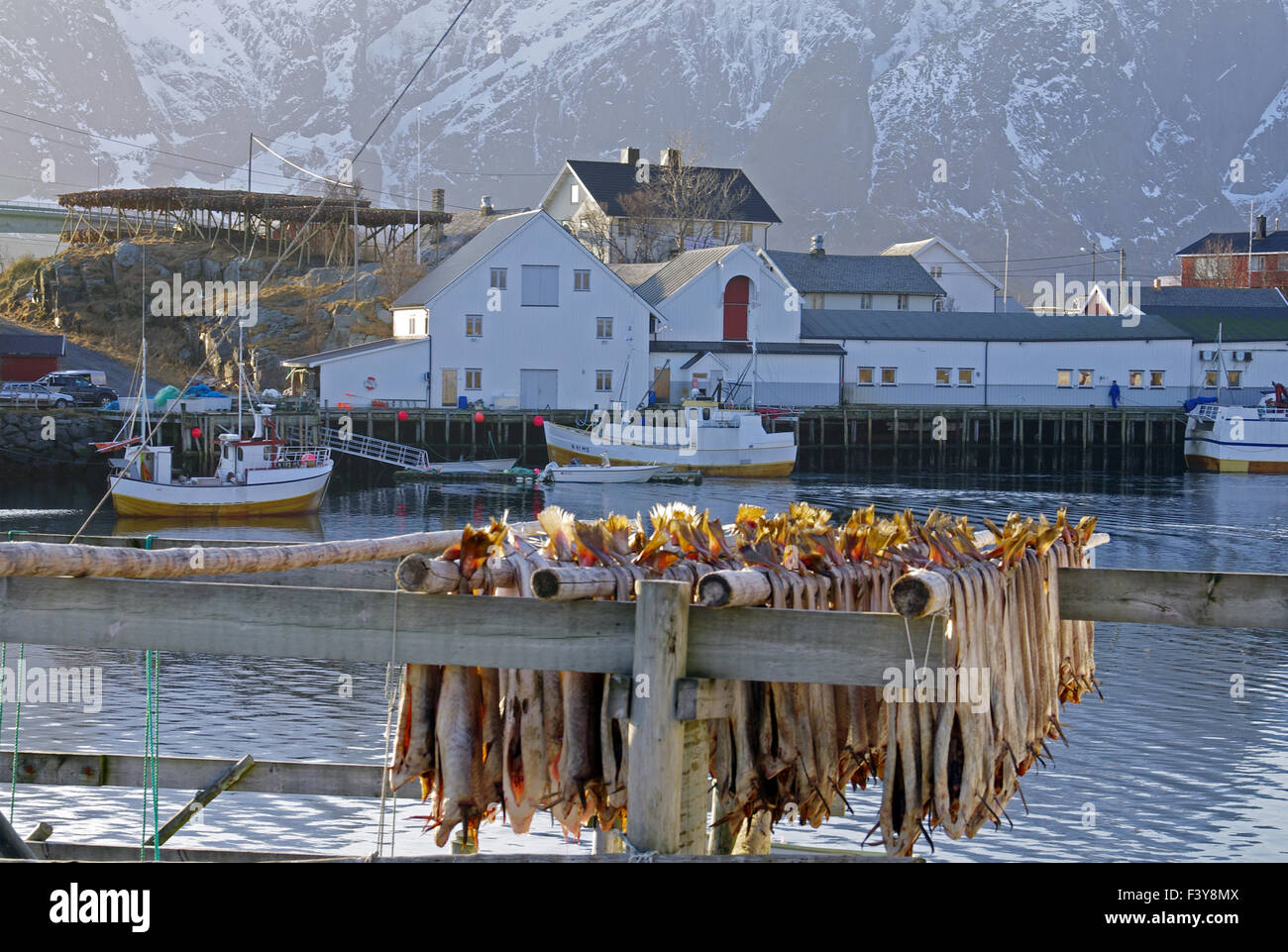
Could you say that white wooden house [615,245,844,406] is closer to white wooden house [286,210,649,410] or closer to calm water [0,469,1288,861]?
white wooden house [286,210,649,410]

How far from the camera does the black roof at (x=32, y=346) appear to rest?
227ft

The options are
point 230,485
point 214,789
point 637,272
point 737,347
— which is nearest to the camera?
point 214,789

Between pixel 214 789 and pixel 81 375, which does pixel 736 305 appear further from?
pixel 214 789

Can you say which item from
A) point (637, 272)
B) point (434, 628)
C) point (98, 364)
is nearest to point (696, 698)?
point (434, 628)

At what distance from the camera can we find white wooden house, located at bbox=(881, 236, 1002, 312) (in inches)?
3984

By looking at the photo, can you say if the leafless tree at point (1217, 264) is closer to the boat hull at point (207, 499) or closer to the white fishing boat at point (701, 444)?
the white fishing boat at point (701, 444)

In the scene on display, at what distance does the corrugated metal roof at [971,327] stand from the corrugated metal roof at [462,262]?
1753cm

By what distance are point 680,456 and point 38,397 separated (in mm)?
26303

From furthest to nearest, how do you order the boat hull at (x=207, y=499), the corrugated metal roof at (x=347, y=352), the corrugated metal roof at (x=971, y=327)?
the corrugated metal roof at (x=971, y=327) → the corrugated metal roof at (x=347, y=352) → the boat hull at (x=207, y=499)

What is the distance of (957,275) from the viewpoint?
10138 centimetres

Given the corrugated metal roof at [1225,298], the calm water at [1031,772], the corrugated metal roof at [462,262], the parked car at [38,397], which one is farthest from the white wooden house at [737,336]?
the calm water at [1031,772]
